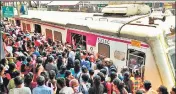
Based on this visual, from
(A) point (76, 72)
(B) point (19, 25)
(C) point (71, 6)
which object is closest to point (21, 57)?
(A) point (76, 72)

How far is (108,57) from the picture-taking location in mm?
7336

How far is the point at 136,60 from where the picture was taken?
638 centimetres

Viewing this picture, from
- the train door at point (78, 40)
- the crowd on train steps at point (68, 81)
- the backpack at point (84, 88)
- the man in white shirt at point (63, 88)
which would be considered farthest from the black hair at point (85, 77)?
the train door at point (78, 40)

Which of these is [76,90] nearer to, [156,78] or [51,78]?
[51,78]

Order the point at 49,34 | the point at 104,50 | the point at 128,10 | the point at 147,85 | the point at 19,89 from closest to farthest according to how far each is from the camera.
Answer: the point at 19,89 → the point at 147,85 → the point at 104,50 → the point at 128,10 → the point at 49,34

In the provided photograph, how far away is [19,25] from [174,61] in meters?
12.7

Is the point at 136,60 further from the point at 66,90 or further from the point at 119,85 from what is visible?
the point at 66,90

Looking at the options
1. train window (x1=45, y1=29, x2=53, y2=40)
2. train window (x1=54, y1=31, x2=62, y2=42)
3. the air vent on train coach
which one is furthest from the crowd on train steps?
train window (x1=45, y1=29, x2=53, y2=40)

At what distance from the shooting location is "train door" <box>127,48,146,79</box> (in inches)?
244

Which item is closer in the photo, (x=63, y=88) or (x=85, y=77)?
(x=63, y=88)

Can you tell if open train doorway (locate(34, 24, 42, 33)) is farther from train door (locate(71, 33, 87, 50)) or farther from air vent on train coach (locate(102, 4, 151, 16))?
air vent on train coach (locate(102, 4, 151, 16))

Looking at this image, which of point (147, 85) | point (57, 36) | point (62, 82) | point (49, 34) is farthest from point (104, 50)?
point (49, 34)

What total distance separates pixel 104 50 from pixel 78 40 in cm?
184

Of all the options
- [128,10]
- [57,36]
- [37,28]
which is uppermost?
[128,10]
